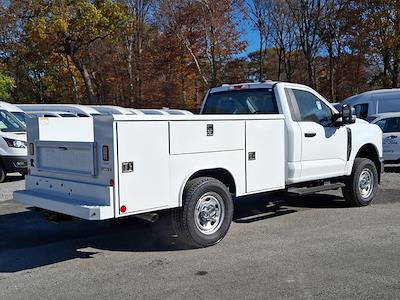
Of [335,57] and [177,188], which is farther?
[335,57]

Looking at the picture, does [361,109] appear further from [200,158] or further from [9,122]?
[200,158]

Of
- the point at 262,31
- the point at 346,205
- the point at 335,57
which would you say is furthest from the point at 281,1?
the point at 346,205

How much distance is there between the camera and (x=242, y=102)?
7.97m

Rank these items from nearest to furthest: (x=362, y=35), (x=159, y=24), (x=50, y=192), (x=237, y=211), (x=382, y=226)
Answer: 1. (x=50, y=192)
2. (x=382, y=226)
3. (x=237, y=211)
4. (x=362, y=35)
5. (x=159, y=24)

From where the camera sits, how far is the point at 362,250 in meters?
5.99

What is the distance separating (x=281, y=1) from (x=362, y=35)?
11082mm

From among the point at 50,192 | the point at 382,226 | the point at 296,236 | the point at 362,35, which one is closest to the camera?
the point at 50,192

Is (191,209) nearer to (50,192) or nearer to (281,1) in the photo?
(50,192)

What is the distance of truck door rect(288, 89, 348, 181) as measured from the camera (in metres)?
7.51

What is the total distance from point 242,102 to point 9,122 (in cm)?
823

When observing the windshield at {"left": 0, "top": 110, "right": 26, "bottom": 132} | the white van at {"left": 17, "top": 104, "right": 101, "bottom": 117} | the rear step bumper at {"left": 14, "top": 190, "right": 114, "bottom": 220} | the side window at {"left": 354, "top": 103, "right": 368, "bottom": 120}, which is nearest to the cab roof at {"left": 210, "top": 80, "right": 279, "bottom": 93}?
the rear step bumper at {"left": 14, "top": 190, "right": 114, "bottom": 220}

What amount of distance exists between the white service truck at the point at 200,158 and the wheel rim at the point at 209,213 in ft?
0.04

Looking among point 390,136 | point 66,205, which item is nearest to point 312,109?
point 66,205

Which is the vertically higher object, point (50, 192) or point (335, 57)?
point (335, 57)
